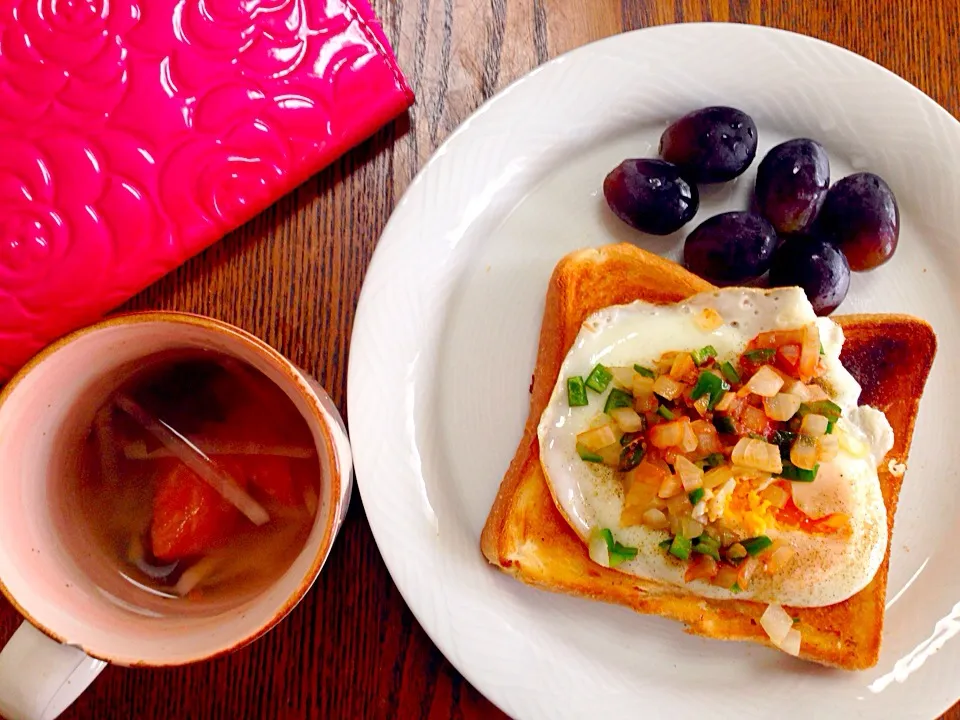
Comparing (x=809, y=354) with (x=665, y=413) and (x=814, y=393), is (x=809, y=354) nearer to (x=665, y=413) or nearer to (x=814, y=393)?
(x=814, y=393)

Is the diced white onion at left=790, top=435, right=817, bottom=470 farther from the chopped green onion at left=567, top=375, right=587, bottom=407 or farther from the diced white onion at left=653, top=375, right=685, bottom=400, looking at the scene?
the chopped green onion at left=567, top=375, right=587, bottom=407

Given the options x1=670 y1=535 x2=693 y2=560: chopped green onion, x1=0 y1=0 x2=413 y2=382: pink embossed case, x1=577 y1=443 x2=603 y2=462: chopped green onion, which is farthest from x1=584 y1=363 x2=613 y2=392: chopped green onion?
x1=0 y1=0 x2=413 y2=382: pink embossed case

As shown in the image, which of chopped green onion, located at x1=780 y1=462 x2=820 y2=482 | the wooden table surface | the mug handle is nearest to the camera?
the mug handle

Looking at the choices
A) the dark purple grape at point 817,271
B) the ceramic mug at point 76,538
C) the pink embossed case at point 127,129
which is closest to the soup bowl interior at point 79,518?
the ceramic mug at point 76,538

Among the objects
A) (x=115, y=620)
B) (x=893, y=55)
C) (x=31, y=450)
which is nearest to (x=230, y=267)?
(x=31, y=450)

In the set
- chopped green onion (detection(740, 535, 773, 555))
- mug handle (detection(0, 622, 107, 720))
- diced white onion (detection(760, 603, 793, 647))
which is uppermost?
mug handle (detection(0, 622, 107, 720))

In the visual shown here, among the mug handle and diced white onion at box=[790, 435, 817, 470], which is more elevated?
the mug handle

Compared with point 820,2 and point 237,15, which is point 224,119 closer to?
point 237,15
